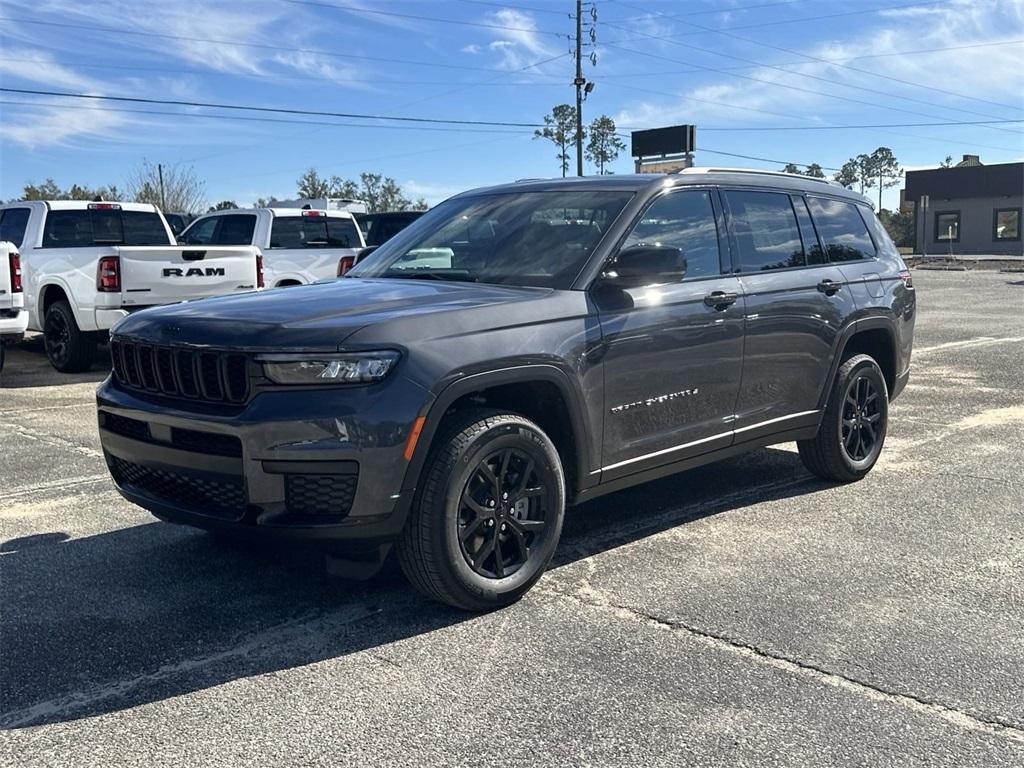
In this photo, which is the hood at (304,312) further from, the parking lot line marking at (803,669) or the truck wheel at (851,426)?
the truck wheel at (851,426)

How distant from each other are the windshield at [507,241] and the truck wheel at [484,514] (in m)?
0.85

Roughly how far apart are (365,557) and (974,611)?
97.9 inches

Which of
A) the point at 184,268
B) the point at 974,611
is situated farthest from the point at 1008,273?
the point at 974,611

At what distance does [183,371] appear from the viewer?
13.3 ft

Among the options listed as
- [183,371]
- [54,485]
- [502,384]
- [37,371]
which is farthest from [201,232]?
[502,384]

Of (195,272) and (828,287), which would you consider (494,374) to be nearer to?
(828,287)

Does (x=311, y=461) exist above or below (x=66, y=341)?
above

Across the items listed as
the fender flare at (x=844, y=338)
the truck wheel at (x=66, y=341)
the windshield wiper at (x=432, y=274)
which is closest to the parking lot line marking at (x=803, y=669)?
the windshield wiper at (x=432, y=274)

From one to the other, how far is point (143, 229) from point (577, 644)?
36.1 ft

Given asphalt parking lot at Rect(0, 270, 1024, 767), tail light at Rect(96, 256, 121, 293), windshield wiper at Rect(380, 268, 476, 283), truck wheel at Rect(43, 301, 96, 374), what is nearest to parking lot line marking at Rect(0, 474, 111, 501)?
asphalt parking lot at Rect(0, 270, 1024, 767)

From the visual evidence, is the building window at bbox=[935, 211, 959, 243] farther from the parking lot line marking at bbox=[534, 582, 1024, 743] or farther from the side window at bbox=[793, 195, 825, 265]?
the parking lot line marking at bbox=[534, 582, 1024, 743]

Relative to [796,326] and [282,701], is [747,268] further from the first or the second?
[282,701]

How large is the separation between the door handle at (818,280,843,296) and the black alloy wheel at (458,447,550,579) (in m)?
2.48

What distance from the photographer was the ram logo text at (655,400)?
464cm
